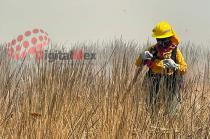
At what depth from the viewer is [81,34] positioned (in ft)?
88.6

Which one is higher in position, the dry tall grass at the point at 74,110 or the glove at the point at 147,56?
the glove at the point at 147,56

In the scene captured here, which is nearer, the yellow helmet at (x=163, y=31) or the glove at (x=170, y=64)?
the glove at (x=170, y=64)

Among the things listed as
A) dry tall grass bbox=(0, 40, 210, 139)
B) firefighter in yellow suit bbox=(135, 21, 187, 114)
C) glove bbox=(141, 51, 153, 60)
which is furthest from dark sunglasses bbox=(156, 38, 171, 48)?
dry tall grass bbox=(0, 40, 210, 139)

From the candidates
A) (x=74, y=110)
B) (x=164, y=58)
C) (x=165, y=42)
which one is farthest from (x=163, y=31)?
(x=74, y=110)

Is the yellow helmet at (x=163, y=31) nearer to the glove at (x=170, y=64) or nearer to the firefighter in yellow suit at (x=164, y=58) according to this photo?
the firefighter in yellow suit at (x=164, y=58)

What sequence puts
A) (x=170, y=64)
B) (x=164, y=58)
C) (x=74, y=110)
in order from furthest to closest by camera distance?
(x=164, y=58), (x=170, y=64), (x=74, y=110)

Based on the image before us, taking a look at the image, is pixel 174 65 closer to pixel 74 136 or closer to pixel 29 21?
pixel 74 136

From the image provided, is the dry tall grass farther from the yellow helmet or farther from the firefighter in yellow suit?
the yellow helmet

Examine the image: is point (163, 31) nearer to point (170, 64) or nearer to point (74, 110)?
point (170, 64)

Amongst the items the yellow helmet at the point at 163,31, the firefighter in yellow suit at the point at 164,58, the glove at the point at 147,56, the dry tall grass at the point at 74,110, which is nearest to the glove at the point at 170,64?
the firefighter in yellow suit at the point at 164,58

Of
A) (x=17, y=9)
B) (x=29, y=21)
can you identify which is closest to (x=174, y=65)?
(x=29, y=21)

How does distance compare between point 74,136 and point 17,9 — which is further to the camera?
point 17,9

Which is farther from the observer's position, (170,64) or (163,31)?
(163,31)

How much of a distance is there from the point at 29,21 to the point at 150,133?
889 inches
